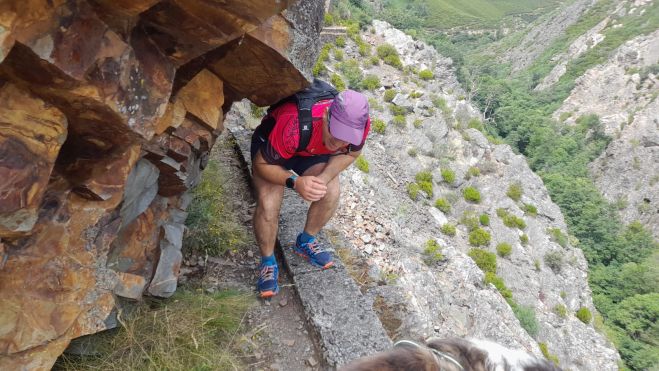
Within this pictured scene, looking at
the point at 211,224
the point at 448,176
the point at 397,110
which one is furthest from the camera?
the point at 397,110

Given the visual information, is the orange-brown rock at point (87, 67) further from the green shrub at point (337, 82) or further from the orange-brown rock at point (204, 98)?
the green shrub at point (337, 82)

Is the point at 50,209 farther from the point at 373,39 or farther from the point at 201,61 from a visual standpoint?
the point at 373,39

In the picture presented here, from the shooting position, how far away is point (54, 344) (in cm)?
236

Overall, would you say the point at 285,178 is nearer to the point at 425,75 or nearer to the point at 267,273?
the point at 267,273

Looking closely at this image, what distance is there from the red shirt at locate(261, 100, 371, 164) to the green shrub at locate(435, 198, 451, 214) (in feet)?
44.3

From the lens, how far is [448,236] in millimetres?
14820

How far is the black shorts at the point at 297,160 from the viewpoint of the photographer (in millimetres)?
3893

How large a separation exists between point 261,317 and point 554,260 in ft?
68.7

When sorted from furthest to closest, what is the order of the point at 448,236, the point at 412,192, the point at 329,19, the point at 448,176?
the point at 329,19, the point at 448,176, the point at 448,236, the point at 412,192

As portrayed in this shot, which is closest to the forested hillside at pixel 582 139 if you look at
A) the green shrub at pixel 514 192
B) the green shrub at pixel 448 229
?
the green shrub at pixel 514 192

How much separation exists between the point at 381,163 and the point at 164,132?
10196 millimetres

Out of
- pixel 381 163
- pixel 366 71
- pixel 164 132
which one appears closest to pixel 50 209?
pixel 164 132

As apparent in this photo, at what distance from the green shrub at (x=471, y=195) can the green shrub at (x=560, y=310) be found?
18.3 ft

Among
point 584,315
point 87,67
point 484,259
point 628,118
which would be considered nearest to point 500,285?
point 484,259
